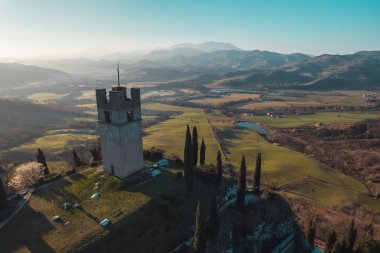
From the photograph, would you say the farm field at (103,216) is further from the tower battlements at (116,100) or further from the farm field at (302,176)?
the farm field at (302,176)

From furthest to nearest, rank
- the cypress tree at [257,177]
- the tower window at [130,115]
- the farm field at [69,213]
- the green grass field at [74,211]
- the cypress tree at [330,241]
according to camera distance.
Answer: the cypress tree at [257,177]
the tower window at [130,115]
the cypress tree at [330,241]
the green grass field at [74,211]
the farm field at [69,213]

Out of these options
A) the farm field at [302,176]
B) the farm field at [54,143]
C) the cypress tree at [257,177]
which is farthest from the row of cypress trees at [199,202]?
the farm field at [54,143]

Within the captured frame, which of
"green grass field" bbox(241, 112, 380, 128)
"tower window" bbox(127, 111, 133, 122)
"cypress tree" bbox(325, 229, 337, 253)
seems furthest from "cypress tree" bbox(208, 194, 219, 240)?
"green grass field" bbox(241, 112, 380, 128)

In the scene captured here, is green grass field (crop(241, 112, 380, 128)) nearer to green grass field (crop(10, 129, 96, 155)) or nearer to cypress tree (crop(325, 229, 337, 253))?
green grass field (crop(10, 129, 96, 155))

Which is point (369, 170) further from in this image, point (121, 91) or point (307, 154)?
point (121, 91)

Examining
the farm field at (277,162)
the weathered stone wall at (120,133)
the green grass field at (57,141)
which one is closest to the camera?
the weathered stone wall at (120,133)

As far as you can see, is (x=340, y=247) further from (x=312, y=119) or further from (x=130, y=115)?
(x=312, y=119)

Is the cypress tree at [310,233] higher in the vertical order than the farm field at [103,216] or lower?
lower

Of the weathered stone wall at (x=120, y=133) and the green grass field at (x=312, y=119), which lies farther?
the green grass field at (x=312, y=119)
